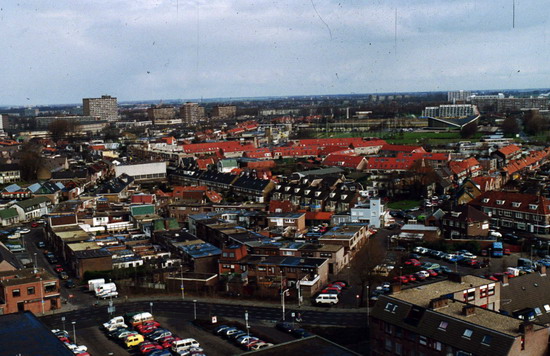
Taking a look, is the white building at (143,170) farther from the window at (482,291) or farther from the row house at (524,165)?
the window at (482,291)

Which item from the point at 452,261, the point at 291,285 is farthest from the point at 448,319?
the point at 452,261

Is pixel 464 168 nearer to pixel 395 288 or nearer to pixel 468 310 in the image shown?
pixel 395 288

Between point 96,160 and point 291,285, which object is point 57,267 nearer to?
point 291,285

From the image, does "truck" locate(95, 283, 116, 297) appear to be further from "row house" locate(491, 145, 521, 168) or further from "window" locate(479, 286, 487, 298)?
"row house" locate(491, 145, 521, 168)

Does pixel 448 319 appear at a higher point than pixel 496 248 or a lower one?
higher

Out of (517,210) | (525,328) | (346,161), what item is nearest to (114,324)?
(525,328)

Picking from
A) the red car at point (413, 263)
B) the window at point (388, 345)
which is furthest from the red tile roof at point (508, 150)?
the window at point (388, 345)
